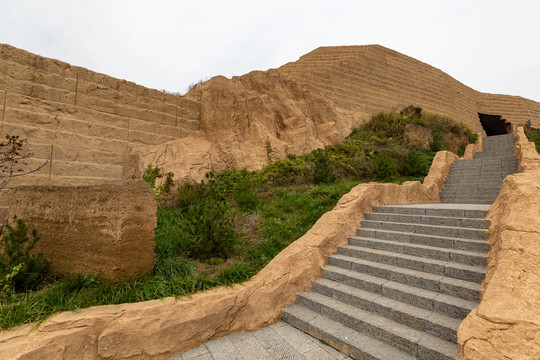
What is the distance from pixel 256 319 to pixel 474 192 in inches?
288

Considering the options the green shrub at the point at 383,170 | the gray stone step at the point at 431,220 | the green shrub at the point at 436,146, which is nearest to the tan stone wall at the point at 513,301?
the gray stone step at the point at 431,220

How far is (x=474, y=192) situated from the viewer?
23.8 ft

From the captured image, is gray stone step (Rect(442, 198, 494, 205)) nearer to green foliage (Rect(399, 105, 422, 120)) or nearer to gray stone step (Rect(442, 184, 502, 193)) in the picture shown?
gray stone step (Rect(442, 184, 502, 193))

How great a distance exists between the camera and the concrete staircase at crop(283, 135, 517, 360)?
101 inches

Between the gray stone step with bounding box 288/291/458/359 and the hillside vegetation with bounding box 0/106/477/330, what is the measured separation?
3.36 feet

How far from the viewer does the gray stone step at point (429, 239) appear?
3375 millimetres

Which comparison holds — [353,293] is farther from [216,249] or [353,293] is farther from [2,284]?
[2,284]

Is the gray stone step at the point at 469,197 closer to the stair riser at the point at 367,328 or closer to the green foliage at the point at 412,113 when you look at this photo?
the stair riser at the point at 367,328

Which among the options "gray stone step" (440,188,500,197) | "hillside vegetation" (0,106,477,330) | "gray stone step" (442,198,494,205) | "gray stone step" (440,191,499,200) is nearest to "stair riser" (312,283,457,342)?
"hillside vegetation" (0,106,477,330)

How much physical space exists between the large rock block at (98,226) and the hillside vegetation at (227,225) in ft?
0.64

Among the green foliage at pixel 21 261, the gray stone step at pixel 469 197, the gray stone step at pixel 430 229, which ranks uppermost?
the gray stone step at pixel 469 197

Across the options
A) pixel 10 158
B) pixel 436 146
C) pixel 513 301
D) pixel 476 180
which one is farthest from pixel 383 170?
pixel 10 158

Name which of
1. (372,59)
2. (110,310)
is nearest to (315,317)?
(110,310)

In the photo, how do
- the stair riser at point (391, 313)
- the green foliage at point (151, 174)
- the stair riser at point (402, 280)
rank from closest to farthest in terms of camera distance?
the stair riser at point (391, 313)
the stair riser at point (402, 280)
the green foliage at point (151, 174)
